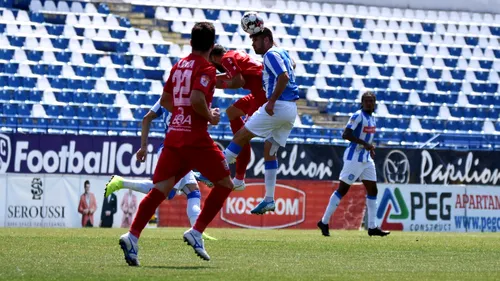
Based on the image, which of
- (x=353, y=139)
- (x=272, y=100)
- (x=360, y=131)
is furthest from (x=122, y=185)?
(x=360, y=131)

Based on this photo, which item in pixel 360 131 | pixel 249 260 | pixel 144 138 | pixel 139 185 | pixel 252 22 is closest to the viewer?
pixel 144 138

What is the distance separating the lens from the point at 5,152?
23.9 metres

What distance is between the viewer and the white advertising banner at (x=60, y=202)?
22547mm

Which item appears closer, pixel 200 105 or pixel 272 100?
pixel 200 105

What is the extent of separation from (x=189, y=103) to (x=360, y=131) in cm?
931

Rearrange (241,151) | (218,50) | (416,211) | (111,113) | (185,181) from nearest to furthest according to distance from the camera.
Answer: (218,50)
(241,151)
(185,181)
(416,211)
(111,113)

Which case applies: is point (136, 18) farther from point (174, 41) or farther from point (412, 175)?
point (412, 175)

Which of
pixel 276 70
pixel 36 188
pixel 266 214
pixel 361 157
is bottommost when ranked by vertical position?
pixel 266 214

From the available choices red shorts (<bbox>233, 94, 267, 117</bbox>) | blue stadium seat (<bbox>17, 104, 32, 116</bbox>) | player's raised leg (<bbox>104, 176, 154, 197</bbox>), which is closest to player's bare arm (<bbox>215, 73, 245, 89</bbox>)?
red shorts (<bbox>233, 94, 267, 117</bbox>)

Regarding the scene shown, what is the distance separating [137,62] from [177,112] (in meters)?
22.6

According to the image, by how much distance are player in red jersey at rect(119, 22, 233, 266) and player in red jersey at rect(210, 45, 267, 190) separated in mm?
3500

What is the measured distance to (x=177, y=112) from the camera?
984cm

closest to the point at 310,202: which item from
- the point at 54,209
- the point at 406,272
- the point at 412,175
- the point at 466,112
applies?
the point at 412,175

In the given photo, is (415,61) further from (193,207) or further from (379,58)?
(193,207)
